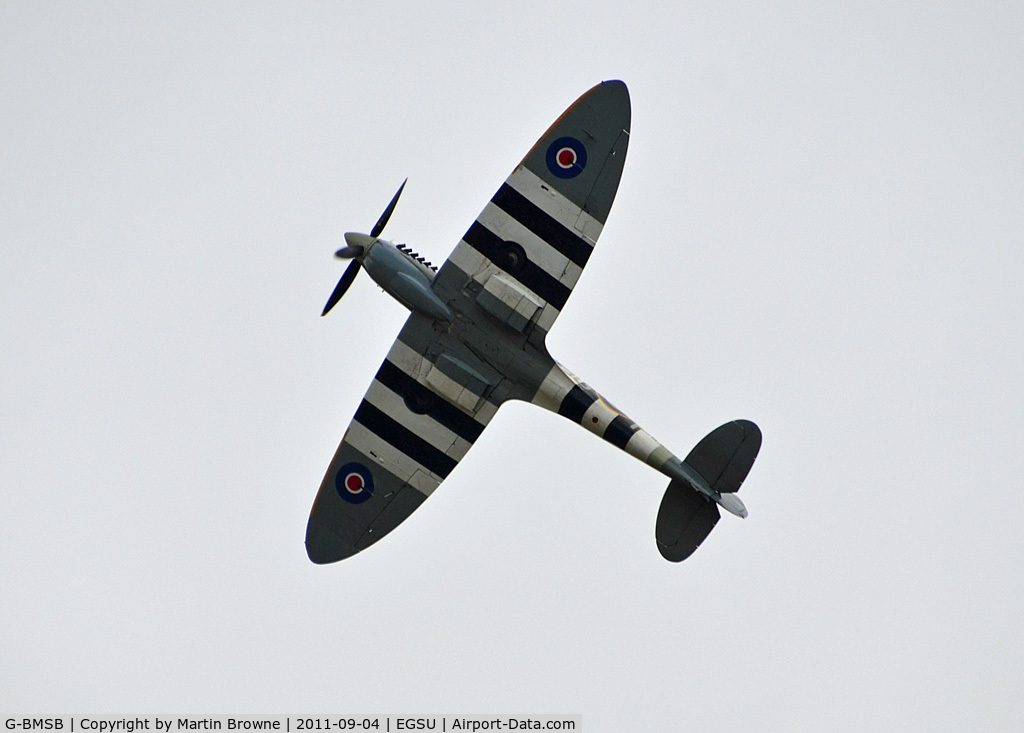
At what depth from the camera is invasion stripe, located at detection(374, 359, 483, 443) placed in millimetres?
15680

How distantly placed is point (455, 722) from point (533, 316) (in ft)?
24.6

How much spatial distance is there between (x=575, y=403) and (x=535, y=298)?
5.80 feet

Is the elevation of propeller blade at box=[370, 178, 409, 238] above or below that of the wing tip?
above

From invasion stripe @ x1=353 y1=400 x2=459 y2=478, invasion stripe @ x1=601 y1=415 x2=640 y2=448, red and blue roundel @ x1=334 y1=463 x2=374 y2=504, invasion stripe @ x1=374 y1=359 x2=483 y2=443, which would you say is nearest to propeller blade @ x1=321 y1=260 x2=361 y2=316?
invasion stripe @ x1=374 y1=359 x2=483 y2=443

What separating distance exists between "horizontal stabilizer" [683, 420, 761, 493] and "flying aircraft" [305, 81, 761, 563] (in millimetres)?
15

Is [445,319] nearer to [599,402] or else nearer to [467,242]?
[467,242]

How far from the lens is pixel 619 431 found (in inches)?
616

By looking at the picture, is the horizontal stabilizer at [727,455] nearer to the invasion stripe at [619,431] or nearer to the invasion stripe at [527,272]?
the invasion stripe at [619,431]

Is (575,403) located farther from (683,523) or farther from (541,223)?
(541,223)

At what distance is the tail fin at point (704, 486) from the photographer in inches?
597

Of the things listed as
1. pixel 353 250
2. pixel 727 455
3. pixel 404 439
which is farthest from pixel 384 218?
pixel 727 455

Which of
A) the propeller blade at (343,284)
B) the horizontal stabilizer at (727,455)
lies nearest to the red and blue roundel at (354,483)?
the propeller blade at (343,284)

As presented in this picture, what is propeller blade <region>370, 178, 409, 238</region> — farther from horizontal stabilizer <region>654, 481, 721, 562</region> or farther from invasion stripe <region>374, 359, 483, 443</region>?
horizontal stabilizer <region>654, 481, 721, 562</region>

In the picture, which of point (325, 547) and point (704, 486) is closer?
point (704, 486)
